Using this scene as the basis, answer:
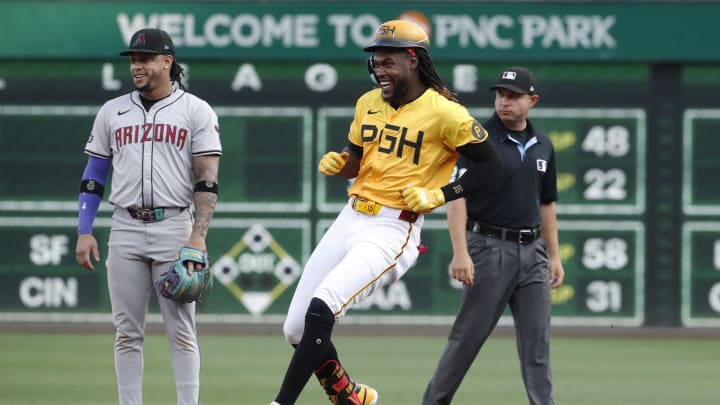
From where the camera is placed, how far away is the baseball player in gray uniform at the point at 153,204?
7441 mm

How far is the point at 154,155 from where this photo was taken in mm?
7457

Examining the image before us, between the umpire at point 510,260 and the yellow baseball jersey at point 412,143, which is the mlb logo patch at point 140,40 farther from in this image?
the umpire at point 510,260

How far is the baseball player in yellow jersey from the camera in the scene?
23.7 ft

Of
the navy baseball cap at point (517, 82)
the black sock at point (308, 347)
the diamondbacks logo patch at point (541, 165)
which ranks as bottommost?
the black sock at point (308, 347)

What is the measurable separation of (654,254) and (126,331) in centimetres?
839

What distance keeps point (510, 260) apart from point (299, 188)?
695 centimetres

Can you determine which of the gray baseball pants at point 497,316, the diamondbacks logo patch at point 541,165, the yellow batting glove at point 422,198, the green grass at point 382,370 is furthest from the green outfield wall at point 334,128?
the yellow batting glove at point 422,198

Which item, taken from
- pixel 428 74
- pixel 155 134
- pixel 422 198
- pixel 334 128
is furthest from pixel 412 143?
pixel 334 128

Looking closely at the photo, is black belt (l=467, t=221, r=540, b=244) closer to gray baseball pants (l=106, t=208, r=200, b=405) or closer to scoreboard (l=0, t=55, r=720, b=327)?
gray baseball pants (l=106, t=208, r=200, b=405)

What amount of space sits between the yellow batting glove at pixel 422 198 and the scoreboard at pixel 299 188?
7.30 metres

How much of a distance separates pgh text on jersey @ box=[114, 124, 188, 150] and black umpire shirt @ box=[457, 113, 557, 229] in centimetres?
158

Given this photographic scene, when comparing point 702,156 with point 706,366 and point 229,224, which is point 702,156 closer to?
point 706,366

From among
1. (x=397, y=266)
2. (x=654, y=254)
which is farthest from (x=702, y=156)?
(x=397, y=266)

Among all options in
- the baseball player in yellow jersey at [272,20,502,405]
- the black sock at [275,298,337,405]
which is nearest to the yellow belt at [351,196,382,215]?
the baseball player in yellow jersey at [272,20,502,405]
